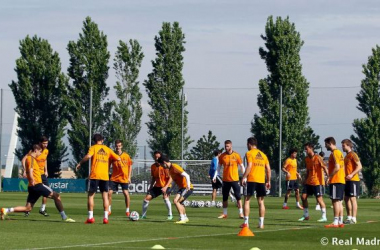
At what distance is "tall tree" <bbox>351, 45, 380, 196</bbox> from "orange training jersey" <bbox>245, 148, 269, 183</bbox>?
46.0 meters

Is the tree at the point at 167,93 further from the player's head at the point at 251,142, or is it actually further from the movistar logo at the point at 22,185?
the player's head at the point at 251,142

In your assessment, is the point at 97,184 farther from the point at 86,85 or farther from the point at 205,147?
the point at 205,147

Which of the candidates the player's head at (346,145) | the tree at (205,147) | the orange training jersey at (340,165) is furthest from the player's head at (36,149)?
the tree at (205,147)

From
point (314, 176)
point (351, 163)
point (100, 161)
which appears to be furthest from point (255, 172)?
point (314, 176)

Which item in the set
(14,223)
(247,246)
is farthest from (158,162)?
(247,246)

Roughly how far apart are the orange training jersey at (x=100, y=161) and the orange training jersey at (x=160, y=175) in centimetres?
241

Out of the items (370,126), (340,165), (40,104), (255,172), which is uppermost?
(40,104)

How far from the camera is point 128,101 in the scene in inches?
2977

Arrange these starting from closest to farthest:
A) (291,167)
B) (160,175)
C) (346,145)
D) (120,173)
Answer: (346,145), (160,175), (120,173), (291,167)

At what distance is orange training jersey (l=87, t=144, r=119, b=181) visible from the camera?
2552 centimetres

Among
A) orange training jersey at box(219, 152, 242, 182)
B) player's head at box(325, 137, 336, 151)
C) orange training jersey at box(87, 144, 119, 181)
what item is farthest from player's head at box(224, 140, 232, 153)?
player's head at box(325, 137, 336, 151)

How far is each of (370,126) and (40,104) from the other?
82.3 ft

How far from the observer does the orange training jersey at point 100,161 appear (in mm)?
25516

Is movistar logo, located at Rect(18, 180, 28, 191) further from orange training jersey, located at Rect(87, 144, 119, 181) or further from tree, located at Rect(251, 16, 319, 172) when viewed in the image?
orange training jersey, located at Rect(87, 144, 119, 181)
